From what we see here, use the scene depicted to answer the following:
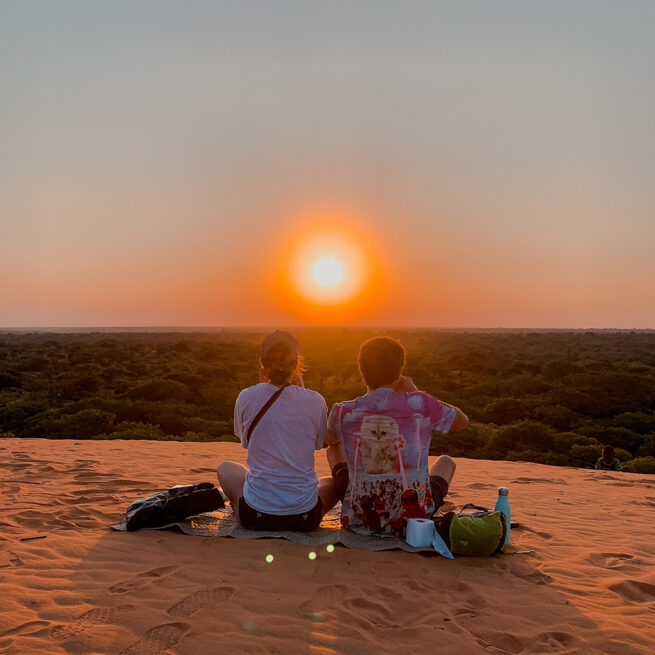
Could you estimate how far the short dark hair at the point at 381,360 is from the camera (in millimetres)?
4773

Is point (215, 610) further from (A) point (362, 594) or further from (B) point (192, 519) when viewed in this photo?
(B) point (192, 519)

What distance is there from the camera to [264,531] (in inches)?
200

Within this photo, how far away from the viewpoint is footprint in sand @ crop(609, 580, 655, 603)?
4.33m

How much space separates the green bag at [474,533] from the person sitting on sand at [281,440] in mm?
1027

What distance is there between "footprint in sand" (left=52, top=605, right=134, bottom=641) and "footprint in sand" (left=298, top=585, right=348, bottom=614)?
Result: 40.4 inches

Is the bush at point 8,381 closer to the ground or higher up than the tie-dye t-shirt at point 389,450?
closer to the ground

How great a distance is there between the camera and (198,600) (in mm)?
3912

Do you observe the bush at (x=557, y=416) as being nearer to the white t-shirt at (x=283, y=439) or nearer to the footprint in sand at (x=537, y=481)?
the footprint in sand at (x=537, y=481)

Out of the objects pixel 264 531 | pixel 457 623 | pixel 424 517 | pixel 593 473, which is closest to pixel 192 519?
pixel 264 531

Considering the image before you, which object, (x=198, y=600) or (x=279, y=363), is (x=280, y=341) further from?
(x=198, y=600)

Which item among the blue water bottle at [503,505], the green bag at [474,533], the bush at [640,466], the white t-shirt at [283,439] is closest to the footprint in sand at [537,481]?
the blue water bottle at [503,505]

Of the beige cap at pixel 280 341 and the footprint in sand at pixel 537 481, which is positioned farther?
the footprint in sand at pixel 537 481

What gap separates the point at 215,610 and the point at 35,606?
1050 mm

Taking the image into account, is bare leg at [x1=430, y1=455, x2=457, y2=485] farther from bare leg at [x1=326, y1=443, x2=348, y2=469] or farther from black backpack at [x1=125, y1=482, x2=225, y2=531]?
black backpack at [x1=125, y1=482, x2=225, y2=531]
